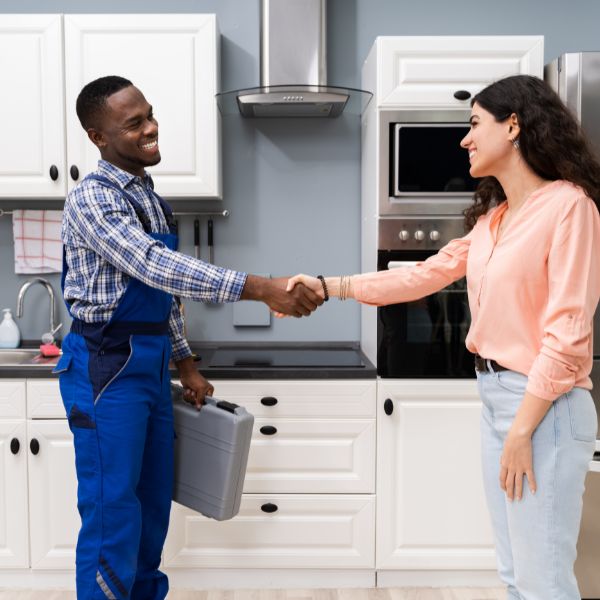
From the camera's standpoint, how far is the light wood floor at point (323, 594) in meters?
2.41

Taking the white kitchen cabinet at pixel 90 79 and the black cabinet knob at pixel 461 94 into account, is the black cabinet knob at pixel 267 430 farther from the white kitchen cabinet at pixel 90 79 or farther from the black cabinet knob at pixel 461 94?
the black cabinet knob at pixel 461 94

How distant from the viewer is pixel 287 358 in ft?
8.54

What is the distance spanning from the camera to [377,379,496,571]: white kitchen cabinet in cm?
238

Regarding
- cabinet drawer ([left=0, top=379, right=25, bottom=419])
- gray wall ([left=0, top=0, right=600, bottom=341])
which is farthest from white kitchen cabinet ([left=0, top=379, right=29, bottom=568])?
gray wall ([left=0, top=0, right=600, bottom=341])

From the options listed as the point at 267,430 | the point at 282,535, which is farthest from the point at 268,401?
the point at 282,535

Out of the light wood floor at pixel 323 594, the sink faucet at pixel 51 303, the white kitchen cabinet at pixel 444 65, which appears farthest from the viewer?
the sink faucet at pixel 51 303

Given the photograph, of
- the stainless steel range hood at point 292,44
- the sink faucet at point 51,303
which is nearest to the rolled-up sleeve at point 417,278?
the stainless steel range hood at point 292,44

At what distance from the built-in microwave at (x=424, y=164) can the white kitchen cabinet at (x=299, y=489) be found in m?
0.64

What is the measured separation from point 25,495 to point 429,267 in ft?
5.21

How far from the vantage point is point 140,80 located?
248cm

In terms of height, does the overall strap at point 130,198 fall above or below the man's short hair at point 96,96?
below

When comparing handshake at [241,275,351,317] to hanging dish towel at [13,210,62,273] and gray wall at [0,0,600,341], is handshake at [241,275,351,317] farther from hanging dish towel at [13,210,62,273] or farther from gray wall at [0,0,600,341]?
hanging dish towel at [13,210,62,273]

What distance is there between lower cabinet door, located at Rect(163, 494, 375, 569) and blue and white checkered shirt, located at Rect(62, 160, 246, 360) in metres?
0.95

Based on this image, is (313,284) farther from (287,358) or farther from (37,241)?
(37,241)
